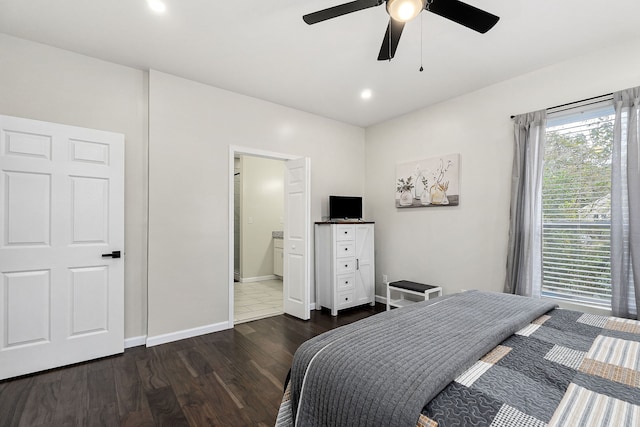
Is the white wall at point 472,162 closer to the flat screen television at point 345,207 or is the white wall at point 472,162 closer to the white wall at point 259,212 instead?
the flat screen television at point 345,207

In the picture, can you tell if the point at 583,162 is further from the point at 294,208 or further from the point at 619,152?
the point at 294,208

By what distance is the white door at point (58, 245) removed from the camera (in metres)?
2.36

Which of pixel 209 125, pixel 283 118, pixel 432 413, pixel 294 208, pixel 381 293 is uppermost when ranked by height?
pixel 283 118

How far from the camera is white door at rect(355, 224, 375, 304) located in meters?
4.18

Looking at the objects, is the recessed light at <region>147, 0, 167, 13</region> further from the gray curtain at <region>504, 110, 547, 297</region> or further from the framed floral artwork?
the gray curtain at <region>504, 110, 547, 297</region>

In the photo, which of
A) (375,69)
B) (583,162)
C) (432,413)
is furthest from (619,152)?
(432,413)

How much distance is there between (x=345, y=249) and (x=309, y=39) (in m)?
2.50

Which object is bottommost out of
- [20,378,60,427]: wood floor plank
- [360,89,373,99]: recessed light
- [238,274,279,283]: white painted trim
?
[238,274,279,283]: white painted trim

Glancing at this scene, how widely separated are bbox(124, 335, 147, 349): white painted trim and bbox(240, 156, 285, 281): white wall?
2.89m

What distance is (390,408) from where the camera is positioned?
0.90 meters

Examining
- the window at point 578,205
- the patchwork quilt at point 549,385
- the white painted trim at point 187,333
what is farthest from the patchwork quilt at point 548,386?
the white painted trim at point 187,333

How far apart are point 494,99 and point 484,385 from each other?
3240 mm

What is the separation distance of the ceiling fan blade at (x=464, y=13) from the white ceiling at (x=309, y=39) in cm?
42

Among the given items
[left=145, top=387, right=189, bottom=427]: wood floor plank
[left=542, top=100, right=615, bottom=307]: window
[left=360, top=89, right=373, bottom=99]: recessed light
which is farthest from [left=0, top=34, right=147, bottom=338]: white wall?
[left=542, top=100, right=615, bottom=307]: window
